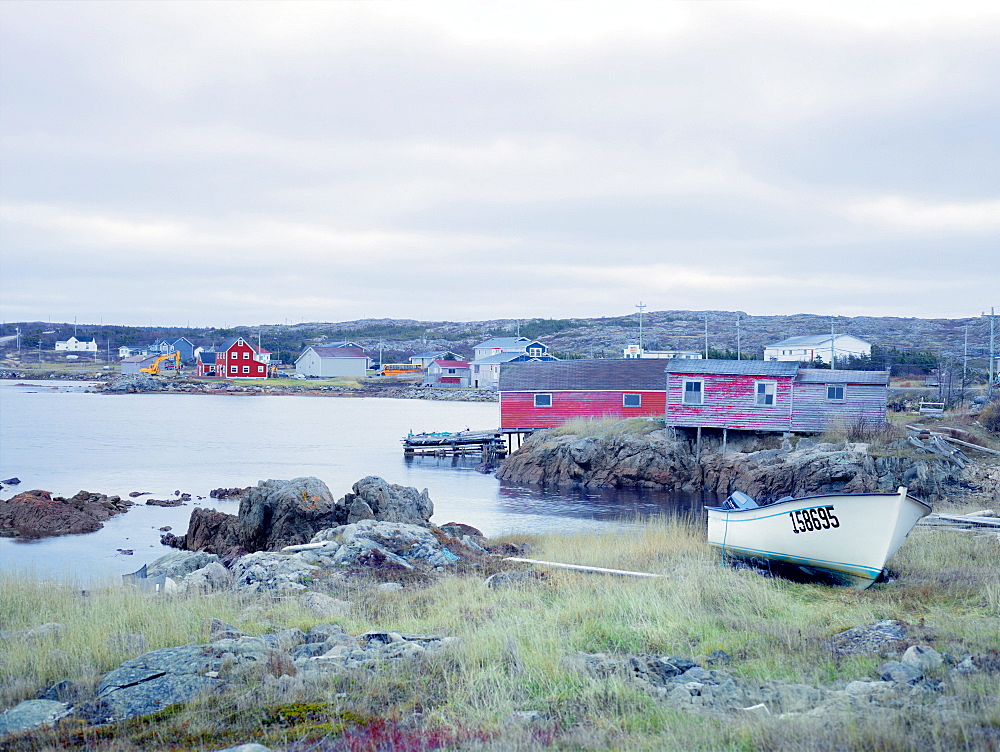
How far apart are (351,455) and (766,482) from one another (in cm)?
2368

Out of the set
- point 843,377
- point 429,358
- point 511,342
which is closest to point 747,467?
point 843,377

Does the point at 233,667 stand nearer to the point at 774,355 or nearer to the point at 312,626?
the point at 312,626

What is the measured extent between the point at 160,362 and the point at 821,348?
328 ft

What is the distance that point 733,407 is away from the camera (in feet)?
124

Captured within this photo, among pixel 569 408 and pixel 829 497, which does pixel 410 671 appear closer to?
pixel 829 497

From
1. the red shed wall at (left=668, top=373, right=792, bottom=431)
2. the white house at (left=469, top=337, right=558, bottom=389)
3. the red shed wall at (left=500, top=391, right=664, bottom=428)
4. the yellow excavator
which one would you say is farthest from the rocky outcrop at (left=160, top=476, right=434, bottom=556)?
the yellow excavator

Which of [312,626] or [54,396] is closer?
[312,626]

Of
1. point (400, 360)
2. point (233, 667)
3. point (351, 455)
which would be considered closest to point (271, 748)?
point (233, 667)

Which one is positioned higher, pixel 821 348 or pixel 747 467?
pixel 821 348

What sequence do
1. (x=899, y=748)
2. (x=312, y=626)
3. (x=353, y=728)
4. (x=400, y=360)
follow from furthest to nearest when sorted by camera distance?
(x=400, y=360), (x=312, y=626), (x=353, y=728), (x=899, y=748)

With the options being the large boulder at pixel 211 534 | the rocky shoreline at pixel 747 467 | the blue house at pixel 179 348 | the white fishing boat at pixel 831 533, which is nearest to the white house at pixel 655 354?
the rocky shoreline at pixel 747 467

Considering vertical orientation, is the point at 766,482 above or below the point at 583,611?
below

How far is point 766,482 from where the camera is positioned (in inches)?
1298

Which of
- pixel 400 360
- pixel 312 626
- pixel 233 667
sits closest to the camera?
pixel 233 667
